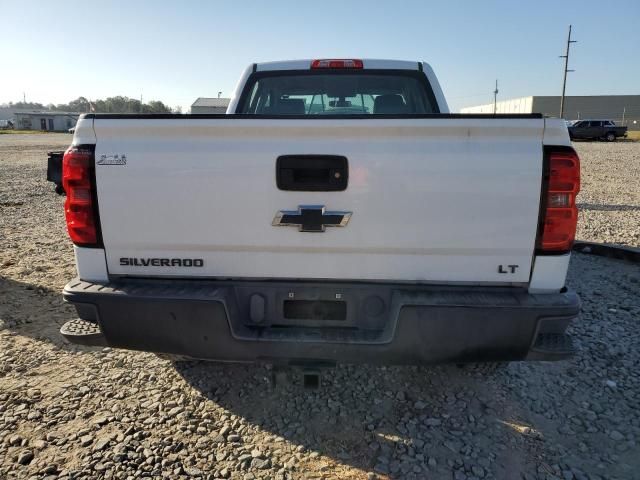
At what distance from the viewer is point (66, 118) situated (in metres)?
90.0

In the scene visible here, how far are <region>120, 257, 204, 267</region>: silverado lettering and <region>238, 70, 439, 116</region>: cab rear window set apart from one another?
203 centimetres

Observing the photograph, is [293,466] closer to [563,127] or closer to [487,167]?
[487,167]

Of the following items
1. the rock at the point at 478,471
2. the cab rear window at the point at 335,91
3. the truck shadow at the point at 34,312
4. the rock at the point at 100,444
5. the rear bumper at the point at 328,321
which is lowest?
the rock at the point at 478,471

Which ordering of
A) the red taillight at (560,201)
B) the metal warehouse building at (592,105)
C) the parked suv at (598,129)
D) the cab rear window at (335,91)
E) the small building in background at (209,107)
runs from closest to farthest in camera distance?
the red taillight at (560,201) → the cab rear window at (335,91) → the small building in background at (209,107) → the parked suv at (598,129) → the metal warehouse building at (592,105)

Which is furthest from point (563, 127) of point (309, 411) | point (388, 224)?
point (309, 411)

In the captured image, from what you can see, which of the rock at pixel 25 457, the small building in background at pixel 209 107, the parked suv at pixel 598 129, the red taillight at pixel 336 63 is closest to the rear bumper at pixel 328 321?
the rock at pixel 25 457

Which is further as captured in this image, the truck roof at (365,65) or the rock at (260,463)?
the truck roof at (365,65)

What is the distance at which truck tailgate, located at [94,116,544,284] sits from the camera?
2.24m

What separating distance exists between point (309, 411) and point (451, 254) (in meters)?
1.32


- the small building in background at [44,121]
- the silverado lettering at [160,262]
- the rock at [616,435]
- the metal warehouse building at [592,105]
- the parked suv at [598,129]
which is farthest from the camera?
the small building in background at [44,121]

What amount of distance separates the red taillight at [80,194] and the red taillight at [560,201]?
220 centimetres

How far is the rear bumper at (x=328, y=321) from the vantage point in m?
2.27

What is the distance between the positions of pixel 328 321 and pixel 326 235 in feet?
1.47

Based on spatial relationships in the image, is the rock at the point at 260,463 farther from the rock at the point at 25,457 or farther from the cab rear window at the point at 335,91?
the cab rear window at the point at 335,91
